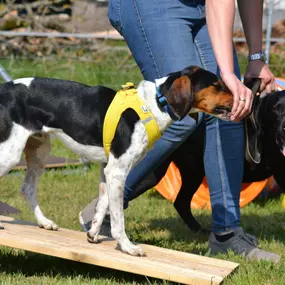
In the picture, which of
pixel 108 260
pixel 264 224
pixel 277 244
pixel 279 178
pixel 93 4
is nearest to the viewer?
pixel 108 260

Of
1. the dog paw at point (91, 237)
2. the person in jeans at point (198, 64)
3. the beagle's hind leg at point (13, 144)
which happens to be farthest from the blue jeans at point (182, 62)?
the beagle's hind leg at point (13, 144)

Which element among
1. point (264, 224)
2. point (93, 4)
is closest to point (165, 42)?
point (264, 224)

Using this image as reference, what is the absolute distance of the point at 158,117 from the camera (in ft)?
13.8

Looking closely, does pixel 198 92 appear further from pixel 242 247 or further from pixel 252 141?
pixel 252 141

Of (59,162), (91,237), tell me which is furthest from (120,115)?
(59,162)

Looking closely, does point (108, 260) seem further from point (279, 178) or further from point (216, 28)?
point (279, 178)

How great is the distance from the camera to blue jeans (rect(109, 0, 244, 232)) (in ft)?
14.5

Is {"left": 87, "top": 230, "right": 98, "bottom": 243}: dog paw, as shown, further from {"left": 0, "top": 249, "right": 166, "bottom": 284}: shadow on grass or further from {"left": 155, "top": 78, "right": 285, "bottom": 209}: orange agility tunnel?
{"left": 155, "top": 78, "right": 285, "bottom": 209}: orange agility tunnel

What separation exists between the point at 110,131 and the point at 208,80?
0.68 m

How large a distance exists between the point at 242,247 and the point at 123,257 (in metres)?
1.00

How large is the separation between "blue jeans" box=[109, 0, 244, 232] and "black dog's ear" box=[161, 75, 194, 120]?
0.39 m

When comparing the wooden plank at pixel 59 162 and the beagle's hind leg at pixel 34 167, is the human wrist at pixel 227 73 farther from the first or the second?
the wooden plank at pixel 59 162

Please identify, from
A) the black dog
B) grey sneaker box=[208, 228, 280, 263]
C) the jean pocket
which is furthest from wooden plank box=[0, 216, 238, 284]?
the jean pocket

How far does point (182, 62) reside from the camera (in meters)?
4.42
